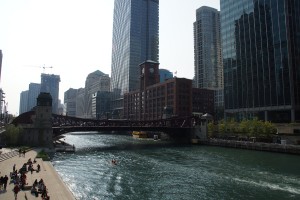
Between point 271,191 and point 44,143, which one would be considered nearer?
point 271,191

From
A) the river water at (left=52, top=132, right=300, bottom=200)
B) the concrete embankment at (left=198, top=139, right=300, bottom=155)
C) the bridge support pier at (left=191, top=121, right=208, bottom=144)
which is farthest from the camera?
the bridge support pier at (left=191, top=121, right=208, bottom=144)

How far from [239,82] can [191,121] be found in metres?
39.6

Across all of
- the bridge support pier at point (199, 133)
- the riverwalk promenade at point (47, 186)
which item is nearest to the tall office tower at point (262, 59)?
the bridge support pier at point (199, 133)

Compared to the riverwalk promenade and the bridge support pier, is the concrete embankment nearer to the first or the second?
the bridge support pier

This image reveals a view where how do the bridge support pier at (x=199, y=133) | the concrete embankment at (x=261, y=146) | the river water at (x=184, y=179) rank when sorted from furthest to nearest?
the bridge support pier at (x=199, y=133) → the concrete embankment at (x=261, y=146) → the river water at (x=184, y=179)

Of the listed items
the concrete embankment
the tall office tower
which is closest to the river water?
the concrete embankment

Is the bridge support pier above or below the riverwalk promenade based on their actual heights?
above

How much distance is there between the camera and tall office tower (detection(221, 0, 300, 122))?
139 meters

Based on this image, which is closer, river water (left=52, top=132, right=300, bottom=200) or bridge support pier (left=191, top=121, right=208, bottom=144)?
river water (left=52, top=132, right=300, bottom=200)

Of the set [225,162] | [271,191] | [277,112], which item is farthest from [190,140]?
[271,191]

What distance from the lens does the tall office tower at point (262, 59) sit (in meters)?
139

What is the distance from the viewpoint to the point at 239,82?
168 metres

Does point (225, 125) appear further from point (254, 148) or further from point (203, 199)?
point (203, 199)

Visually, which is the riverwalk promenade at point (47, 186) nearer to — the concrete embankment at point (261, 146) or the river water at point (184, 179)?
the river water at point (184, 179)
